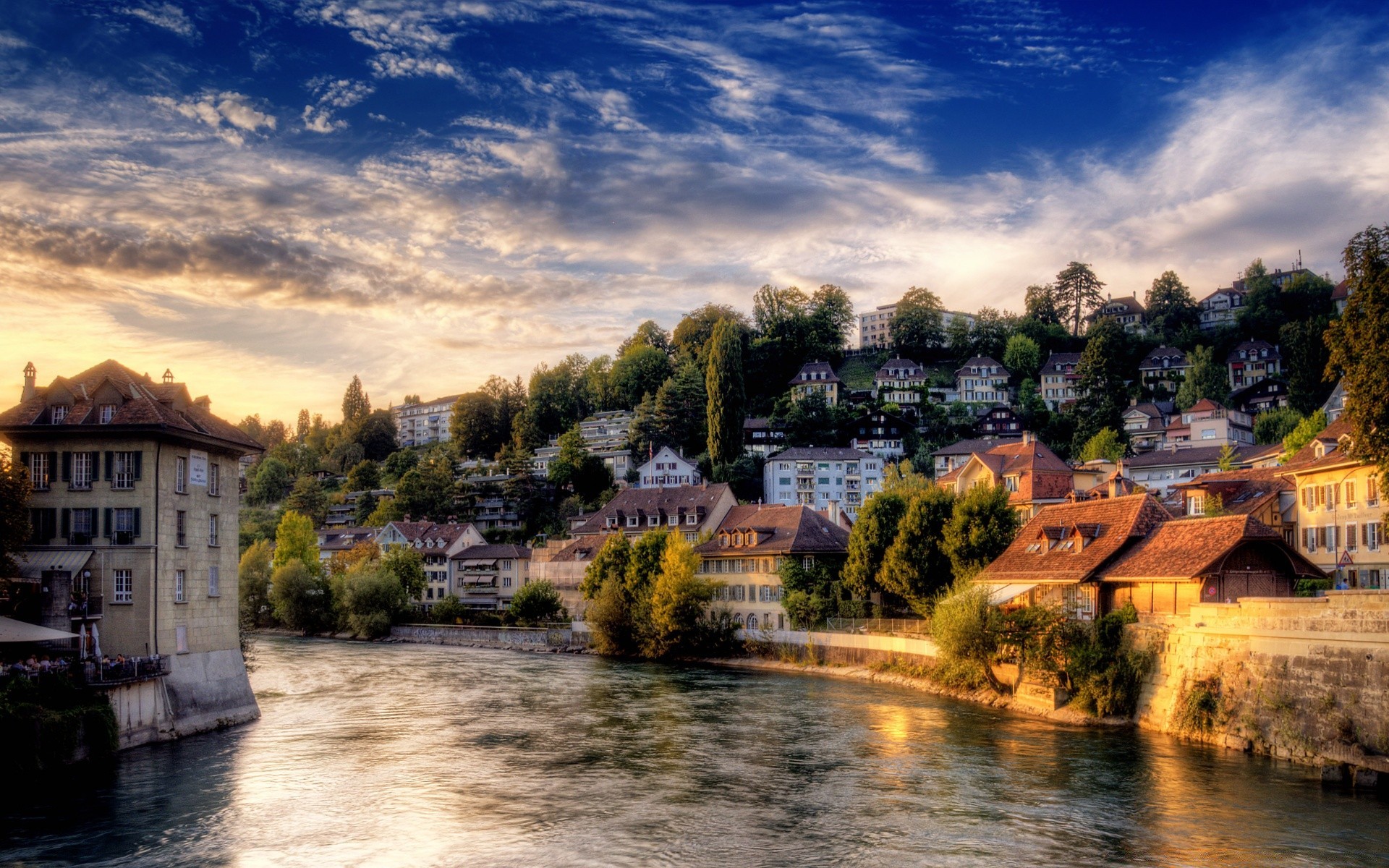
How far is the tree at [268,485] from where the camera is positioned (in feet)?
536

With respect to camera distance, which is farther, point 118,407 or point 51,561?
point 118,407

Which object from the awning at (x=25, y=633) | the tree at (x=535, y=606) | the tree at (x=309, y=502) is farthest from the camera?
the tree at (x=309, y=502)

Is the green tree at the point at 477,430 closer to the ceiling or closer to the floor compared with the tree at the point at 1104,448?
closer to the ceiling

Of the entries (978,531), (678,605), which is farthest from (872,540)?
(678,605)

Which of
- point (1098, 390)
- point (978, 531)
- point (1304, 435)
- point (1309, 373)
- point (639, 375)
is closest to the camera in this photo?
point (978, 531)

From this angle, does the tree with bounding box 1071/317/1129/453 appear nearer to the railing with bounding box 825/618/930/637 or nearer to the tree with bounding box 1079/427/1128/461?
the tree with bounding box 1079/427/1128/461

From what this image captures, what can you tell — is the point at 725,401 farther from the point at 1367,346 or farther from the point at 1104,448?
the point at 1367,346

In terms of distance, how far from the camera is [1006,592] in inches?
1715

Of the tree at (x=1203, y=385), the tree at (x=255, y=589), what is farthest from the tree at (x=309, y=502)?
the tree at (x=1203, y=385)

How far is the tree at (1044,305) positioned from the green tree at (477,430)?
269ft

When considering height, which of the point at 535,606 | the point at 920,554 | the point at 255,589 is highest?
the point at 920,554

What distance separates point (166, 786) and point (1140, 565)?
31.2 meters

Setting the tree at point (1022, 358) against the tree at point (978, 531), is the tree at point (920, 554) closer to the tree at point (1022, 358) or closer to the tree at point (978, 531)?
the tree at point (978, 531)

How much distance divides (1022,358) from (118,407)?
129823mm
